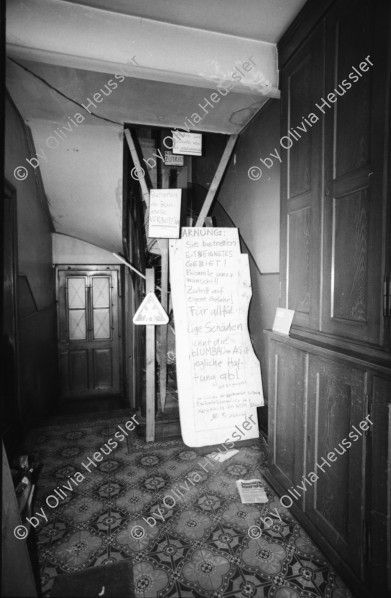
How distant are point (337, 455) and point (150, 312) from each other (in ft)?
5.88

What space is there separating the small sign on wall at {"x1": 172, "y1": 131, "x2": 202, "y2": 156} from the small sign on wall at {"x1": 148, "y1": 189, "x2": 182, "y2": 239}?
39 centimetres

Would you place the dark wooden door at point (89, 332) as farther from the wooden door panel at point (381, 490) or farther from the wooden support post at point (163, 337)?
the wooden door panel at point (381, 490)

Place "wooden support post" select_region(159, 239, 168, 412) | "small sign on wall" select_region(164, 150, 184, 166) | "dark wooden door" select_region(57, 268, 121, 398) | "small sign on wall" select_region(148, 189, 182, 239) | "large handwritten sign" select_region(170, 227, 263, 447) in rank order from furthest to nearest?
"dark wooden door" select_region(57, 268, 121, 398) → "small sign on wall" select_region(164, 150, 184, 166) → "wooden support post" select_region(159, 239, 168, 412) → "small sign on wall" select_region(148, 189, 182, 239) → "large handwritten sign" select_region(170, 227, 263, 447)

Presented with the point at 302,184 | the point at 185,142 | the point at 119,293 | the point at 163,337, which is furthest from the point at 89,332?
the point at 302,184

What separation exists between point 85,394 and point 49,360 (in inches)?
49.6

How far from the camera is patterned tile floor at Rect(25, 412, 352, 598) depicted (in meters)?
1.48

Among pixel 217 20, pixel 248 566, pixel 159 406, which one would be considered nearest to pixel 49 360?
pixel 159 406

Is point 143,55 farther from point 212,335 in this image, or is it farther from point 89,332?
point 89,332

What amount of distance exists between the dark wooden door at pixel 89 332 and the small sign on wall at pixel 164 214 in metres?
3.33

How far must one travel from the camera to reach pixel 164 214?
277 centimetres

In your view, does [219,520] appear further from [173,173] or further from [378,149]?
[173,173]

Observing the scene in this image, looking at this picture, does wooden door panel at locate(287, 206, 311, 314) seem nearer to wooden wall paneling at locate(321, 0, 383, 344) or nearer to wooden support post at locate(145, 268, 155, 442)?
wooden wall paneling at locate(321, 0, 383, 344)

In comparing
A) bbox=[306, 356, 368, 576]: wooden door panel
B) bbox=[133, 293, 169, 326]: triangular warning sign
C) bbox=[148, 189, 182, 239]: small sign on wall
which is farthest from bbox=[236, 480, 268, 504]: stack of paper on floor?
bbox=[148, 189, 182, 239]: small sign on wall

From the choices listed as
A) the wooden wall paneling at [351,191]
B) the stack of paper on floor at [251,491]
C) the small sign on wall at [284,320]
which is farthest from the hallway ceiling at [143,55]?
the stack of paper on floor at [251,491]
